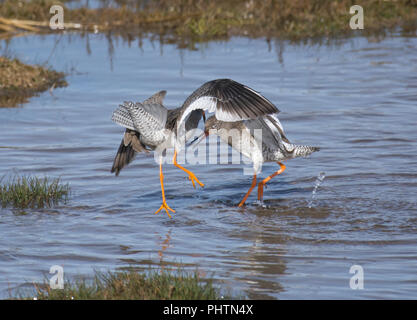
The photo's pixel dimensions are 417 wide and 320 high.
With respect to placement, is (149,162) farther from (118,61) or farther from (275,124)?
(118,61)

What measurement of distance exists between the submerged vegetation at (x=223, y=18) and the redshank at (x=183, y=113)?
827 centimetres

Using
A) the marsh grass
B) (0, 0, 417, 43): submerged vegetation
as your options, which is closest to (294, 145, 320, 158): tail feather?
the marsh grass

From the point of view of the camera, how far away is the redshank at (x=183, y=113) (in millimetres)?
6113

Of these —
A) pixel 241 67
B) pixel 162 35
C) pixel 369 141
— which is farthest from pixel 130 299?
pixel 162 35

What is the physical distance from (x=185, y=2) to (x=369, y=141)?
7.91m

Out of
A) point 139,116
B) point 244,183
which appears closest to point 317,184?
point 244,183

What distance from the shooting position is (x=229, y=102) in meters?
6.16

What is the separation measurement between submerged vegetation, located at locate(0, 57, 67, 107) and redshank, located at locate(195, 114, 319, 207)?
525 cm

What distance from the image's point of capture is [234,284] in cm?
518

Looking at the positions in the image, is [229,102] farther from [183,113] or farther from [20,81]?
[20,81]

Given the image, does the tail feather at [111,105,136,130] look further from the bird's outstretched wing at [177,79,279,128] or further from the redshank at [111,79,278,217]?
the bird's outstretched wing at [177,79,279,128]

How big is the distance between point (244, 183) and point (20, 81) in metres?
5.30

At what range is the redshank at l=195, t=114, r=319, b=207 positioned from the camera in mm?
7129
